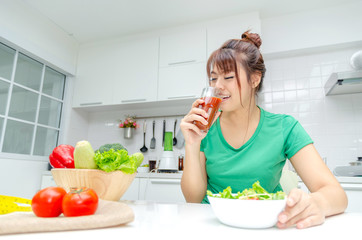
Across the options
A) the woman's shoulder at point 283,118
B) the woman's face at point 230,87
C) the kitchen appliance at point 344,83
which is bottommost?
the woman's shoulder at point 283,118

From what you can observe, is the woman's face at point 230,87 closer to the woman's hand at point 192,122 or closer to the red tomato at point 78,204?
the woman's hand at point 192,122

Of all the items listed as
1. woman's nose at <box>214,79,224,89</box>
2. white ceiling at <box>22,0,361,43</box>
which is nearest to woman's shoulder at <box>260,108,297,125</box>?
woman's nose at <box>214,79,224,89</box>

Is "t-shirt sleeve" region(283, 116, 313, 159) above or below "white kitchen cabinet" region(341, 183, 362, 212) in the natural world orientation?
above

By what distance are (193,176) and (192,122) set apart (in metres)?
0.26

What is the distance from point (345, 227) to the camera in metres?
0.58

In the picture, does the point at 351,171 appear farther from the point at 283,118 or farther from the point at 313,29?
the point at 313,29

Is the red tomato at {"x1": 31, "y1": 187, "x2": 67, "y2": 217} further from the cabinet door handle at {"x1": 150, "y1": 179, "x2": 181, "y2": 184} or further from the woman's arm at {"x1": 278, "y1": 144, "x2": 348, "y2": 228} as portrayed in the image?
the cabinet door handle at {"x1": 150, "y1": 179, "x2": 181, "y2": 184}

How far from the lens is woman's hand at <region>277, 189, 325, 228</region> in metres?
0.53

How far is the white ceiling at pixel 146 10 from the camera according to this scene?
2.76m

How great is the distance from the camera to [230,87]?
1.09m

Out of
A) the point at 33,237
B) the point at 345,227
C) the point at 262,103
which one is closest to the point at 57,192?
the point at 33,237

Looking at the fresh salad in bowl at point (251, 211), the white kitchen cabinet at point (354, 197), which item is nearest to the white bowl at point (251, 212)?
the fresh salad in bowl at point (251, 211)

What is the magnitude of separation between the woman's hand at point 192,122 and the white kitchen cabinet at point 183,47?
205cm

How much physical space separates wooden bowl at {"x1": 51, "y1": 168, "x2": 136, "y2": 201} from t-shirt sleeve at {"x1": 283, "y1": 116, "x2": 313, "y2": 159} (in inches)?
26.1
